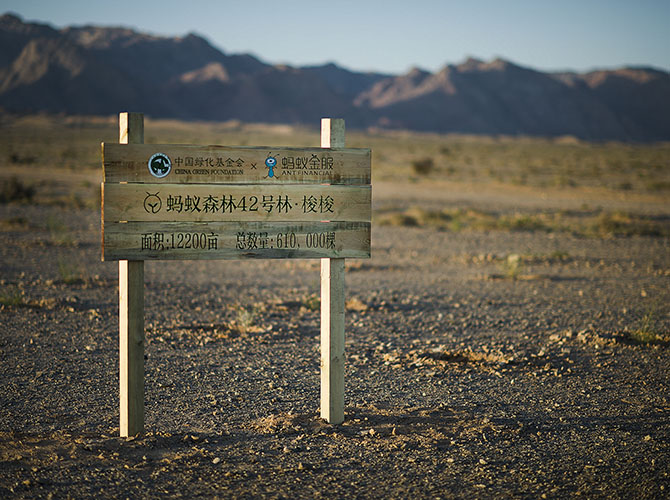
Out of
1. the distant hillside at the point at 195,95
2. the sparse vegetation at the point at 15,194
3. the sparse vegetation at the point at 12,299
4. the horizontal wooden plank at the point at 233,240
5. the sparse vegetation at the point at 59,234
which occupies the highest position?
the distant hillside at the point at 195,95

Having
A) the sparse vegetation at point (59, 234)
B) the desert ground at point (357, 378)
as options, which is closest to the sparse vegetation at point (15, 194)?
the sparse vegetation at point (59, 234)

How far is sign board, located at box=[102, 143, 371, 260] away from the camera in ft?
16.2

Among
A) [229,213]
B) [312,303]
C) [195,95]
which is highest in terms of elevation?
[195,95]

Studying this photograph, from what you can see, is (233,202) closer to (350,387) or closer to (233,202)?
(233,202)

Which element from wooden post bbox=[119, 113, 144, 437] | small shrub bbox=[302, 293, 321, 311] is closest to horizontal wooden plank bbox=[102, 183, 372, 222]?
wooden post bbox=[119, 113, 144, 437]

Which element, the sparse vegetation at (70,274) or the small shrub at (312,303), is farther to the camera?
the sparse vegetation at (70,274)

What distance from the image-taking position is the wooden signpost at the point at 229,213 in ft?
16.2

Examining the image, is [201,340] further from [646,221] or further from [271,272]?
[646,221]

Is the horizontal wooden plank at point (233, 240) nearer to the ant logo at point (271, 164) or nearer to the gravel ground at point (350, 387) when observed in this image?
the ant logo at point (271, 164)

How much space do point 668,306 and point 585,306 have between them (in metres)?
1.28

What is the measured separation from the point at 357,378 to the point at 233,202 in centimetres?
246

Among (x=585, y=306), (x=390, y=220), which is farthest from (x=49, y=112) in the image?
(x=585, y=306)

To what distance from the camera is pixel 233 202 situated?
523cm

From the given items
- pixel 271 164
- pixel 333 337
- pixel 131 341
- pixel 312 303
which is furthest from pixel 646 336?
pixel 131 341
